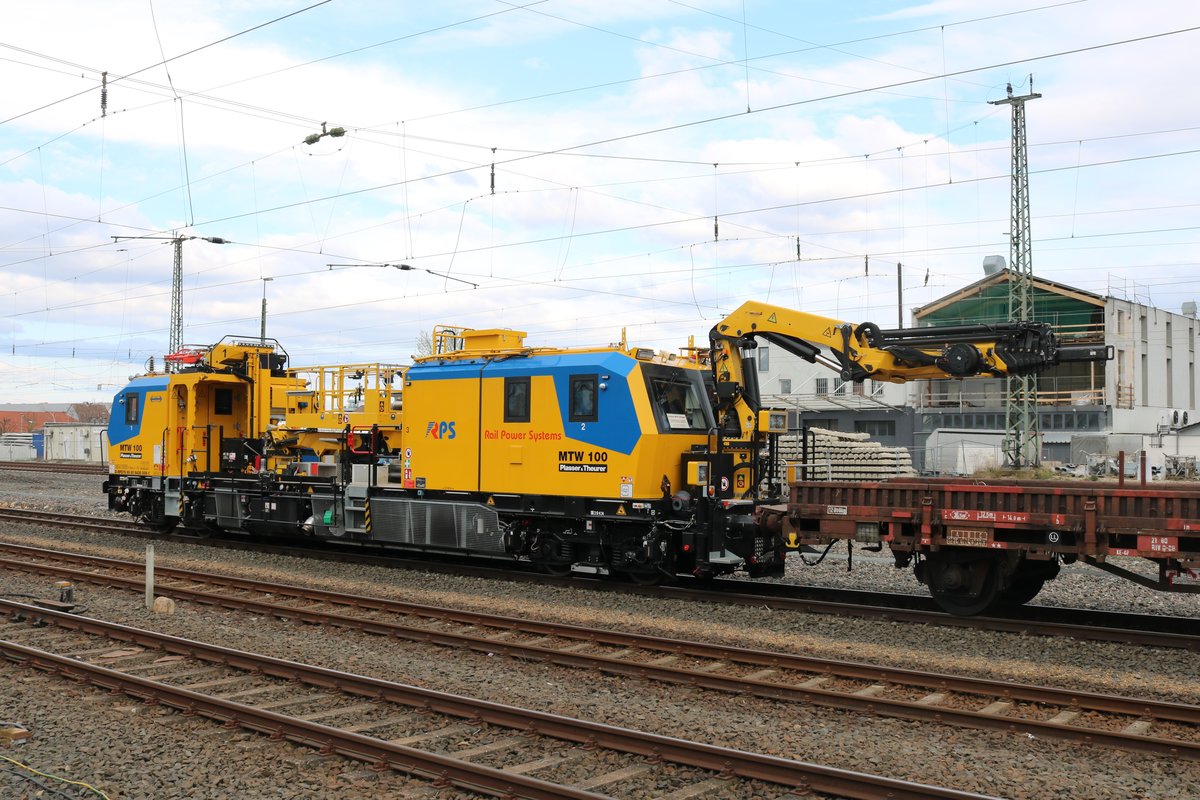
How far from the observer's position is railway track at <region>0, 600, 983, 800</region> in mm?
6688

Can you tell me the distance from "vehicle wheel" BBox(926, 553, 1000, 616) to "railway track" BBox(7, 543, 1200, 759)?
287 cm

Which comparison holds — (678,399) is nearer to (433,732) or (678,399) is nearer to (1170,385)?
(433,732)

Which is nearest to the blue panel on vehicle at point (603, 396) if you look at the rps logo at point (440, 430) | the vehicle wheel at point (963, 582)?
the rps logo at point (440, 430)

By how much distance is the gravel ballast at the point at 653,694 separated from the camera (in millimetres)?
6996

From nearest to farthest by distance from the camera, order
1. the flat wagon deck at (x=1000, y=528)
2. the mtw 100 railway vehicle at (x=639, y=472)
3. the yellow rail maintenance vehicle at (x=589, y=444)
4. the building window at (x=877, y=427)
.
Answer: the flat wagon deck at (x=1000, y=528), the mtw 100 railway vehicle at (x=639, y=472), the yellow rail maintenance vehicle at (x=589, y=444), the building window at (x=877, y=427)

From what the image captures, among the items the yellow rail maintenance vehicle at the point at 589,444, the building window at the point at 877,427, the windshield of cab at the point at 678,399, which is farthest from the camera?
the building window at the point at 877,427

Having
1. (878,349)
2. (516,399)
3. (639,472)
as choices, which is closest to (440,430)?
(516,399)

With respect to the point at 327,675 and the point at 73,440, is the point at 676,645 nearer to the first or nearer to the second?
the point at 327,675

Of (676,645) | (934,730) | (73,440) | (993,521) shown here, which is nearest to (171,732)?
(676,645)

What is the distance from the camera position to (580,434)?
14.6 meters

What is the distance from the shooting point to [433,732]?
7.98m

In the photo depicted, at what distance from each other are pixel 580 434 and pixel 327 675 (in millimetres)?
6064

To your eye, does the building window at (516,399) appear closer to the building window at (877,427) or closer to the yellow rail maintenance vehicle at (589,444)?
the yellow rail maintenance vehicle at (589,444)

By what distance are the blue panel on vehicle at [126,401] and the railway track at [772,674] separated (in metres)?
8.87
